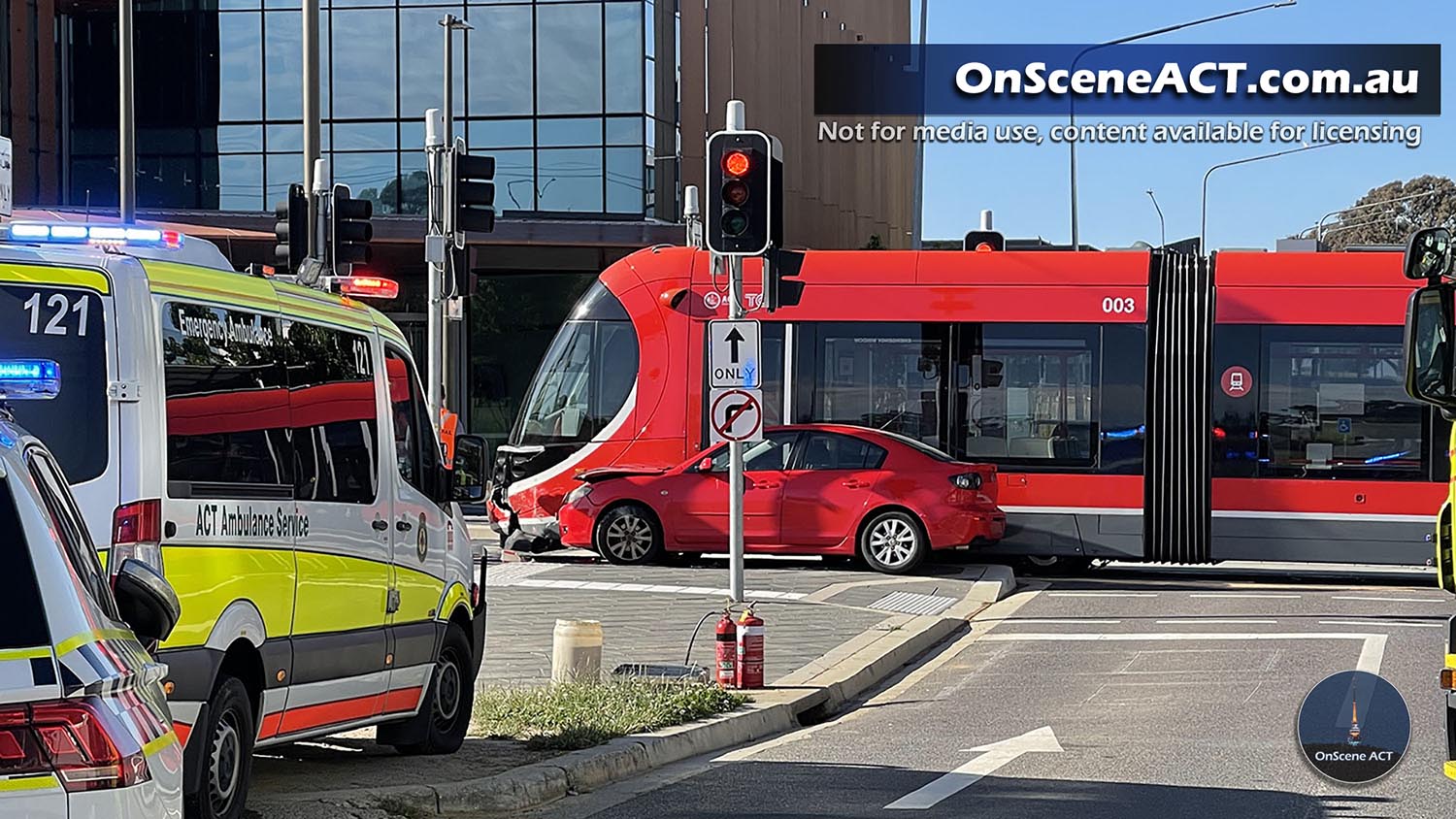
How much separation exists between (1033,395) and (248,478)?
50.1 ft

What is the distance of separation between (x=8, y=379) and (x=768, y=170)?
8.07 metres

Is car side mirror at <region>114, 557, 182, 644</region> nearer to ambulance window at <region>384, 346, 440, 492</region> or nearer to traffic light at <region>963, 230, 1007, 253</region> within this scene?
ambulance window at <region>384, 346, 440, 492</region>

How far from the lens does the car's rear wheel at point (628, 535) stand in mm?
21172

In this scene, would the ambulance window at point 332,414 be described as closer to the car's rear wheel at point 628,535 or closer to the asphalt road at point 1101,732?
the asphalt road at point 1101,732

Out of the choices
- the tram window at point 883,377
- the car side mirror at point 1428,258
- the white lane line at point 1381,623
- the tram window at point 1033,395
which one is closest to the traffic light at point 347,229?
the tram window at point 883,377

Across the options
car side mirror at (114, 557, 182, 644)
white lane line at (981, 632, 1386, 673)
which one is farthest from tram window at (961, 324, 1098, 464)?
car side mirror at (114, 557, 182, 644)

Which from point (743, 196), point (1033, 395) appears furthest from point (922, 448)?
point (743, 196)

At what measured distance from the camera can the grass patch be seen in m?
10.4

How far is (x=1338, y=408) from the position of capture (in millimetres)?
21375

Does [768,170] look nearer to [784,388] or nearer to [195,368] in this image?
[195,368]

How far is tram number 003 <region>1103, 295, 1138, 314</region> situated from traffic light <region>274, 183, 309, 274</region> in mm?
8719

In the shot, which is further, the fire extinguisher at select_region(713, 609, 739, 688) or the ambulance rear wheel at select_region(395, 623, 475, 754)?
the fire extinguisher at select_region(713, 609, 739, 688)

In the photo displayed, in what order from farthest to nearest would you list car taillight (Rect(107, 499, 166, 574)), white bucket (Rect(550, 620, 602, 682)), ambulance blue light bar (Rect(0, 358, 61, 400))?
1. white bucket (Rect(550, 620, 602, 682))
2. car taillight (Rect(107, 499, 166, 574))
3. ambulance blue light bar (Rect(0, 358, 61, 400))

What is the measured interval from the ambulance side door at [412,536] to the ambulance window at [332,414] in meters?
0.24
